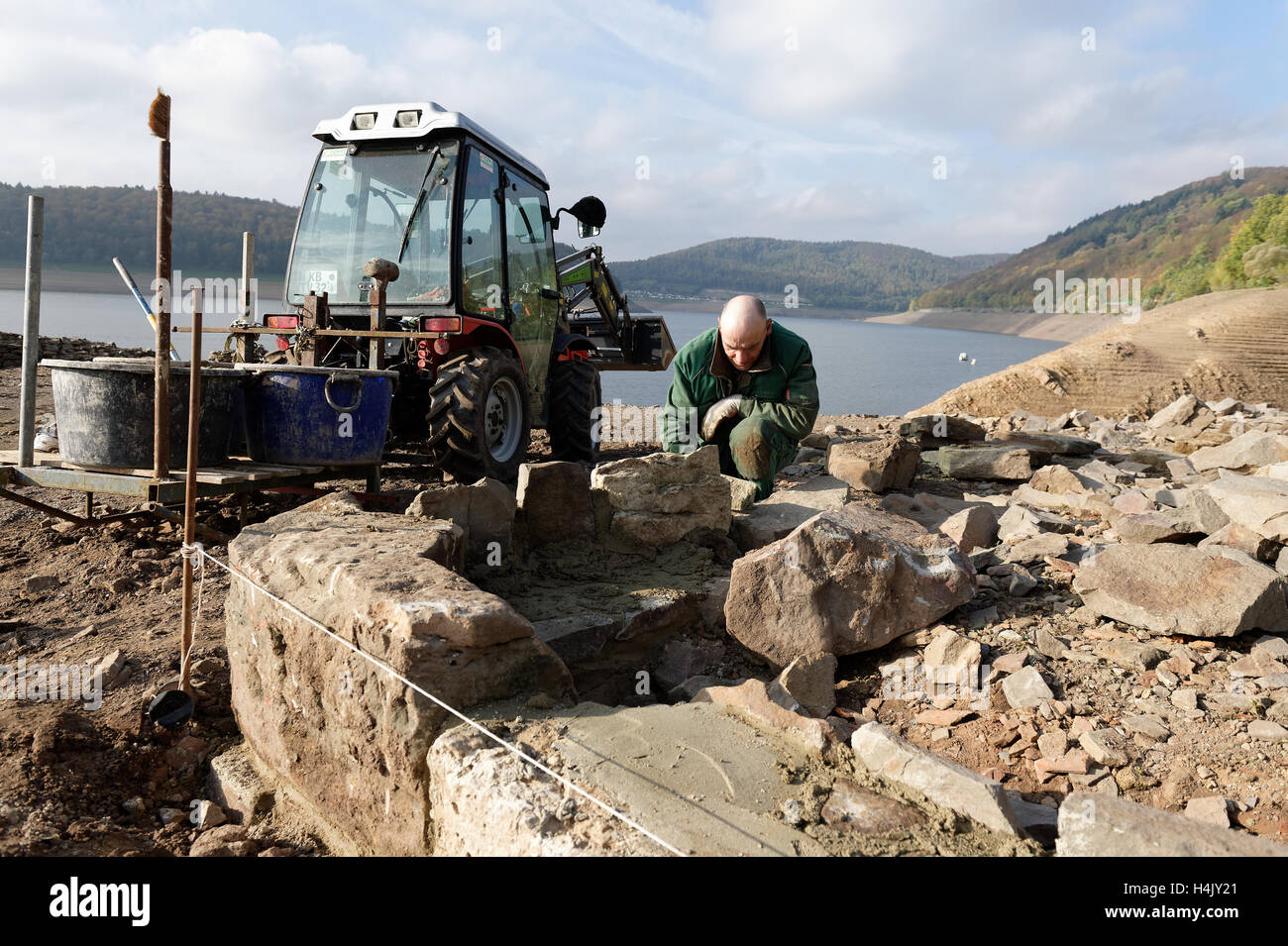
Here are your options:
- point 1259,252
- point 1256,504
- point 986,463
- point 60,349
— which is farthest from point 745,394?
point 1259,252

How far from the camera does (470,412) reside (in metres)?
5.26

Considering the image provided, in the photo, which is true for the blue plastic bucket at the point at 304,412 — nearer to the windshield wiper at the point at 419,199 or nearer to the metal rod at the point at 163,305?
the metal rod at the point at 163,305

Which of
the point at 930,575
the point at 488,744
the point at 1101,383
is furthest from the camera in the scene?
the point at 1101,383

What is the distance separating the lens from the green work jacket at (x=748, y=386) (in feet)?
17.5

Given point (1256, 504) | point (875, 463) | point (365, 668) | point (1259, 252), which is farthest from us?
point (1259, 252)

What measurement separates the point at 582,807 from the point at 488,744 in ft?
1.26

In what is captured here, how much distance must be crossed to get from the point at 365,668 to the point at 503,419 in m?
3.71

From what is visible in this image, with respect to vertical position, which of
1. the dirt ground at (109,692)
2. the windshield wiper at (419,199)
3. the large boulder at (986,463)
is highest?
the windshield wiper at (419,199)

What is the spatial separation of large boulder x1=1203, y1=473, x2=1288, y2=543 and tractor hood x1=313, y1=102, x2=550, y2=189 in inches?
198

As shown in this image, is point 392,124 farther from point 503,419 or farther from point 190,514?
point 190,514

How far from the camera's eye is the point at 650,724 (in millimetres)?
2279

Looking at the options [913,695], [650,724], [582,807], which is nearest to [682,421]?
[913,695]

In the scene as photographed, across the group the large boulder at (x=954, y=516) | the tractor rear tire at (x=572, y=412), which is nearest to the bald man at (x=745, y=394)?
the large boulder at (x=954, y=516)
